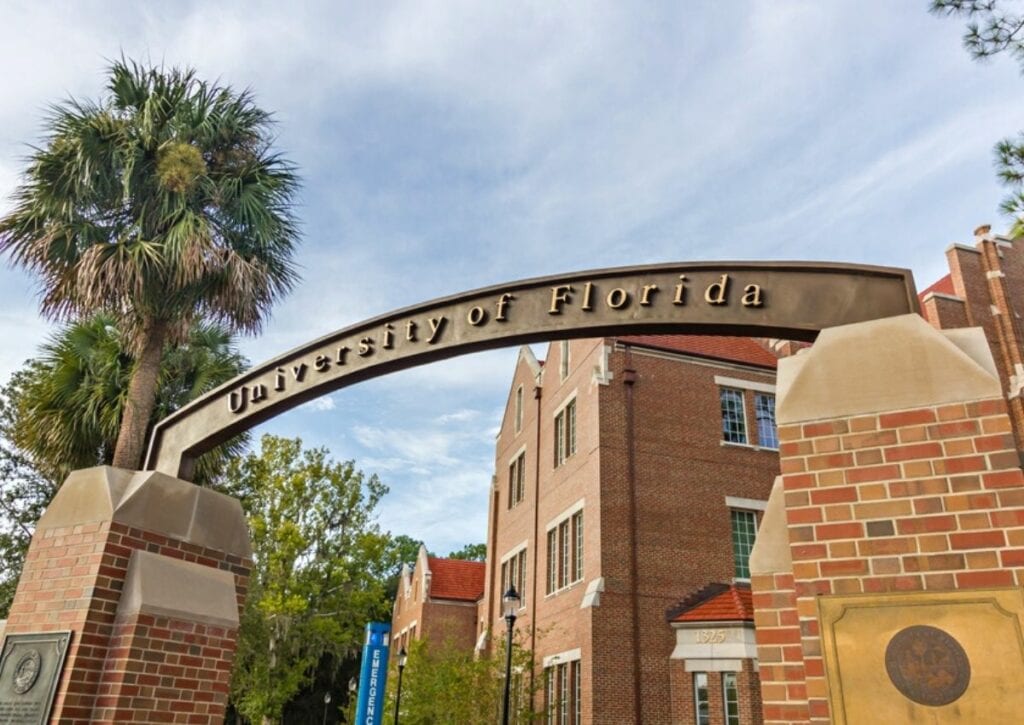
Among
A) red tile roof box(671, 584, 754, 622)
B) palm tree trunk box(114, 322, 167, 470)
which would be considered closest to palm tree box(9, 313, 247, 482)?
palm tree trunk box(114, 322, 167, 470)

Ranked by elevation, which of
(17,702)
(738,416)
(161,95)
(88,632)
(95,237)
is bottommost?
(17,702)

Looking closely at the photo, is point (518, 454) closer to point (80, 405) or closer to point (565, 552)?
point (565, 552)

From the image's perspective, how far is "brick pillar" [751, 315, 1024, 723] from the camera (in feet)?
9.76

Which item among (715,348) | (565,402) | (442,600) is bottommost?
(442,600)

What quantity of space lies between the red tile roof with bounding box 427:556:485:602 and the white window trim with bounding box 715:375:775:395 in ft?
63.7

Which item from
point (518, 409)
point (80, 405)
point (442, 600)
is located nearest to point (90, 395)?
point (80, 405)

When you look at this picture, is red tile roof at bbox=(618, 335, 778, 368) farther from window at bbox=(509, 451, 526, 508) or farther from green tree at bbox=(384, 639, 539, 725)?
green tree at bbox=(384, 639, 539, 725)

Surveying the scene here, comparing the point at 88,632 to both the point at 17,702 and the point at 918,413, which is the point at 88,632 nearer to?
the point at 17,702

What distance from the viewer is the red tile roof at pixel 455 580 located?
3691 cm

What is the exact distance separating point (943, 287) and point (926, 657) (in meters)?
24.8

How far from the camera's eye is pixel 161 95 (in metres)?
9.84

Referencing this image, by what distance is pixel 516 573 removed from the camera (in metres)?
26.5

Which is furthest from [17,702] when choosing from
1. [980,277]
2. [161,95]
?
[980,277]

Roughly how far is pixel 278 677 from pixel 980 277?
80.1ft
